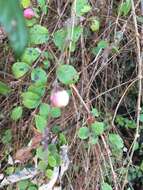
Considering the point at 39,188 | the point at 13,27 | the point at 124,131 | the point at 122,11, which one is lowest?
the point at 124,131

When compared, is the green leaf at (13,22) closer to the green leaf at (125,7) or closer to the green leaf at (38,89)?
the green leaf at (38,89)

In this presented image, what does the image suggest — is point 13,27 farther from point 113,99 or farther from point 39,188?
point 113,99

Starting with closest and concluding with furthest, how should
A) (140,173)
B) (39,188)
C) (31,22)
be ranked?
(31,22) → (39,188) → (140,173)

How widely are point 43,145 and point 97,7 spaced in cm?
63

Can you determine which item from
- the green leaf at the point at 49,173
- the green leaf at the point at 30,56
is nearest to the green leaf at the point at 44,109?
the green leaf at the point at 30,56

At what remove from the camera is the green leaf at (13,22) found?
1.54 ft

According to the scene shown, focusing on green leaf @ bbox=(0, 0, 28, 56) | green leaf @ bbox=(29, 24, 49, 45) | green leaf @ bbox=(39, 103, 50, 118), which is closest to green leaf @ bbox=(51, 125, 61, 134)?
green leaf @ bbox=(39, 103, 50, 118)

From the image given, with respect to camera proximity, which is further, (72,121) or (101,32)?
(101,32)

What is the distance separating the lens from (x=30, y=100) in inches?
47.3

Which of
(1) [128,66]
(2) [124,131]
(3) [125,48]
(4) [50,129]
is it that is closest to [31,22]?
(4) [50,129]

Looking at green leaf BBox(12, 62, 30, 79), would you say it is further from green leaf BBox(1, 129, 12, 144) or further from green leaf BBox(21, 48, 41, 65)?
green leaf BBox(1, 129, 12, 144)

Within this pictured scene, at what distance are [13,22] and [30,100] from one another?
2.43 feet

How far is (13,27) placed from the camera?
475mm

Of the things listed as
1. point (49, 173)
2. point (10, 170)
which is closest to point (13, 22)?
point (49, 173)
